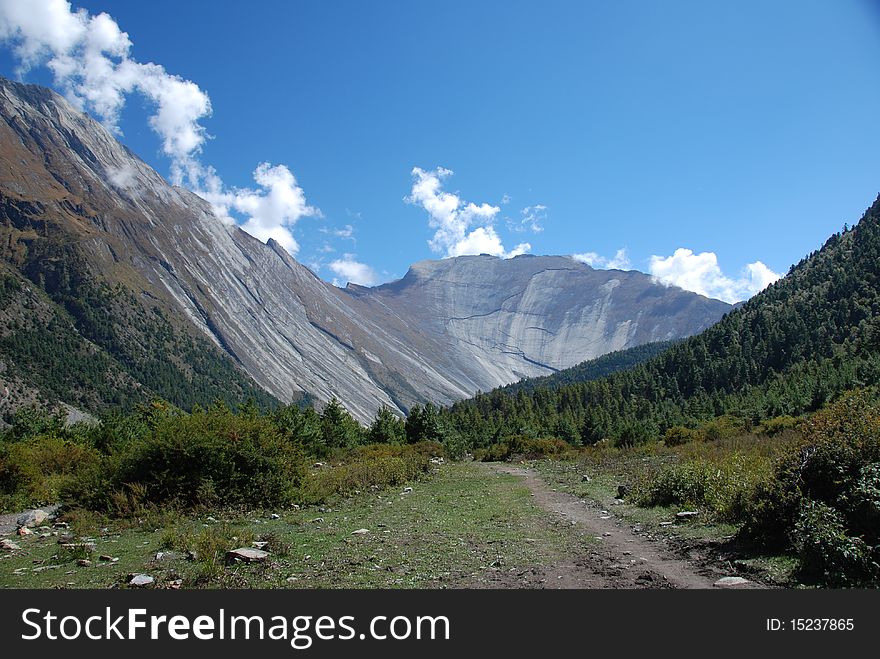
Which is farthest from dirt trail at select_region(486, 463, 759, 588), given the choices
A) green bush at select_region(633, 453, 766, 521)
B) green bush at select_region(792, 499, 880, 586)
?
green bush at select_region(633, 453, 766, 521)

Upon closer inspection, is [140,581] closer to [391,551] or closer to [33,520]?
[391,551]

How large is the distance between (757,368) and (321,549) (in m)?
133

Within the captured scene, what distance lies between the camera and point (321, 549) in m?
11.9

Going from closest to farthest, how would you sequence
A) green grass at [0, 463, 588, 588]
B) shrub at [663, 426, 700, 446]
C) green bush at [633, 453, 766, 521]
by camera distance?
green grass at [0, 463, 588, 588], green bush at [633, 453, 766, 521], shrub at [663, 426, 700, 446]

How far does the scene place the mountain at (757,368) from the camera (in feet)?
259

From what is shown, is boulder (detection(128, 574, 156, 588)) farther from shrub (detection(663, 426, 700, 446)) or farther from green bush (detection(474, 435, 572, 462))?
shrub (detection(663, 426, 700, 446))

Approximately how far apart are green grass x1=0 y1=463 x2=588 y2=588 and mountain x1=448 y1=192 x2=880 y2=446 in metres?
49.3

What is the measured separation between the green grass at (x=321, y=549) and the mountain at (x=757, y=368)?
4925cm

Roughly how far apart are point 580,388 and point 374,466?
426 feet

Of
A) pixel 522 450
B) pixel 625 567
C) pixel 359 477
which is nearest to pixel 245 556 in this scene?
pixel 625 567

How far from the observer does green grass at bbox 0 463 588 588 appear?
925 cm

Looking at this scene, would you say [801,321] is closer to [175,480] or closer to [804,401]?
[804,401]

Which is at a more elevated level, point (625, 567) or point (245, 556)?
point (245, 556)

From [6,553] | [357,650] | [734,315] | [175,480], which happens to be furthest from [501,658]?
[734,315]
